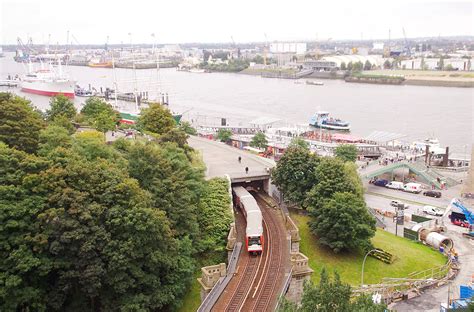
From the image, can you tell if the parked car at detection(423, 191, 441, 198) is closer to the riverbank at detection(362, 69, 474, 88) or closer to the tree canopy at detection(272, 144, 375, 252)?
the tree canopy at detection(272, 144, 375, 252)

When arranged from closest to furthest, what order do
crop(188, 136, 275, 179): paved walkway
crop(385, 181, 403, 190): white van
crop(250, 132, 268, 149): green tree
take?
1. crop(188, 136, 275, 179): paved walkway
2. crop(385, 181, 403, 190): white van
3. crop(250, 132, 268, 149): green tree

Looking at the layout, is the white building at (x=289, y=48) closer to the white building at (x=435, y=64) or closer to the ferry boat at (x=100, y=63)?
the white building at (x=435, y=64)

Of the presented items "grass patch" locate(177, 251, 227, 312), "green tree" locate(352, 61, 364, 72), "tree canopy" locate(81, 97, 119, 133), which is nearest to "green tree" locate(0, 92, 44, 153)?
"grass patch" locate(177, 251, 227, 312)


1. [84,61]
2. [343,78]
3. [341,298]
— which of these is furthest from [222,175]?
[84,61]

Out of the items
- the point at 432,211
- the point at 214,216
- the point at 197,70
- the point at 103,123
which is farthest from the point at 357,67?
the point at 214,216

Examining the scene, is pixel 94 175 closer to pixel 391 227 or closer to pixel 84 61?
pixel 391 227
